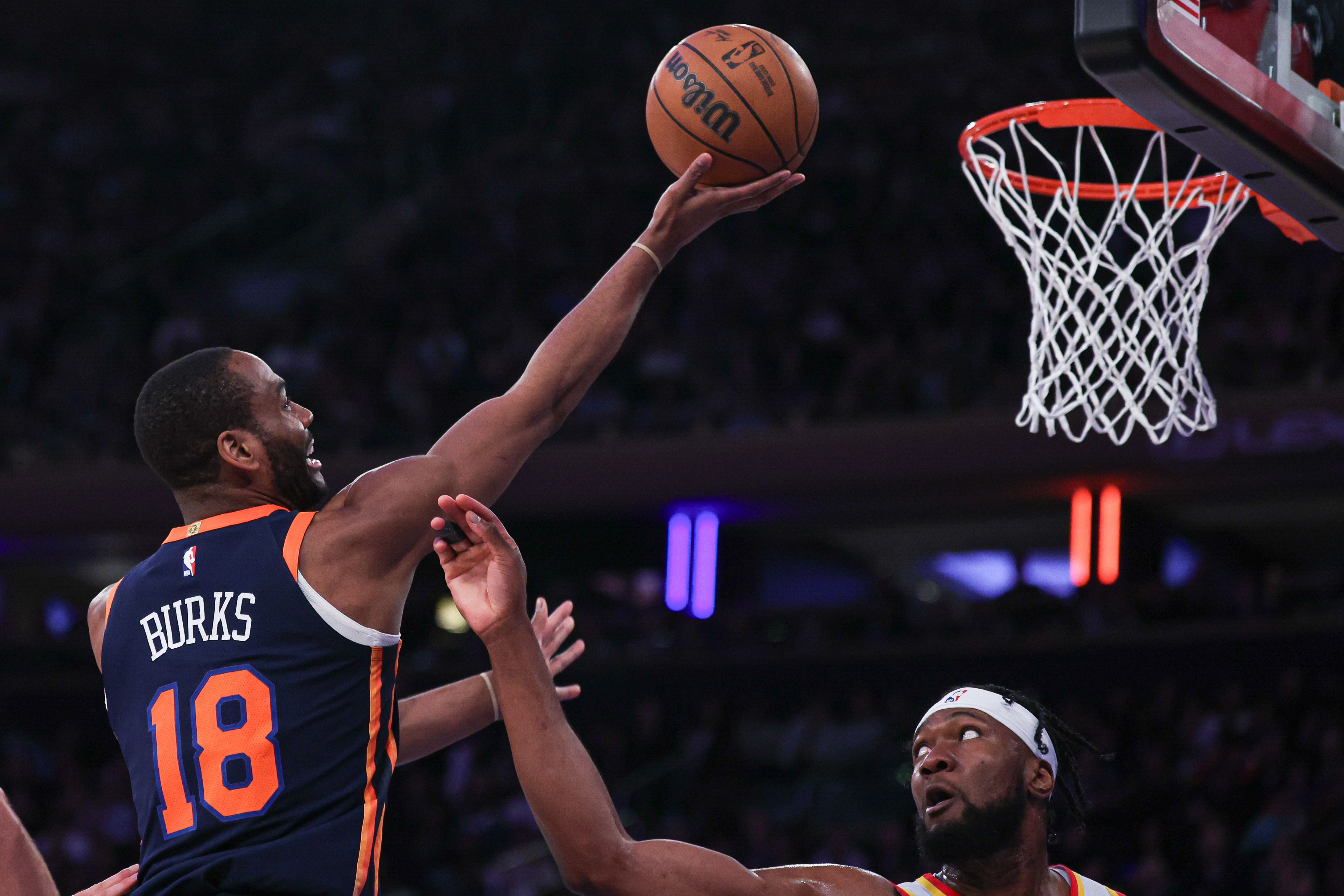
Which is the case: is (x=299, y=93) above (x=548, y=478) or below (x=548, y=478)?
above

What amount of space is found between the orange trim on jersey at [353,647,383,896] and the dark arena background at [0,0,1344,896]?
7395 millimetres

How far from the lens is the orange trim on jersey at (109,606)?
288cm

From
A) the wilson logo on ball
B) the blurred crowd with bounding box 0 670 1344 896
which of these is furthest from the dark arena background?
the wilson logo on ball

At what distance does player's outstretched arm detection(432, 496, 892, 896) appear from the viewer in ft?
7.95

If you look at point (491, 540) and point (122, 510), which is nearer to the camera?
point (491, 540)

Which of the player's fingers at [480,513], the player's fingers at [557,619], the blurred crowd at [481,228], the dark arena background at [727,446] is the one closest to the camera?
the player's fingers at [480,513]

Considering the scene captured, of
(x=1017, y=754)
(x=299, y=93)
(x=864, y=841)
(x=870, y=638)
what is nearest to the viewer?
(x=1017, y=754)

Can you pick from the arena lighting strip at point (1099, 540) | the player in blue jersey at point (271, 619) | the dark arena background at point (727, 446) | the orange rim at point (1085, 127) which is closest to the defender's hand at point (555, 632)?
the player in blue jersey at point (271, 619)

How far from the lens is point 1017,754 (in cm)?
321

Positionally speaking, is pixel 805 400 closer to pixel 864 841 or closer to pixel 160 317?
pixel 864 841

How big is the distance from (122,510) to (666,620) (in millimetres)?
4854

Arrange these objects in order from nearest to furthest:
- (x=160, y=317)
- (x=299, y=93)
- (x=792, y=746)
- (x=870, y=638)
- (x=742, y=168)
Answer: (x=742, y=168)
(x=792, y=746)
(x=870, y=638)
(x=160, y=317)
(x=299, y=93)

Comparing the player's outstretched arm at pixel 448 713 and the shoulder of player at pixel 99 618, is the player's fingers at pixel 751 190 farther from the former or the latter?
the shoulder of player at pixel 99 618

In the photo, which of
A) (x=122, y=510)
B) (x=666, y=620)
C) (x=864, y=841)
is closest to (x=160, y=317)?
(x=122, y=510)
